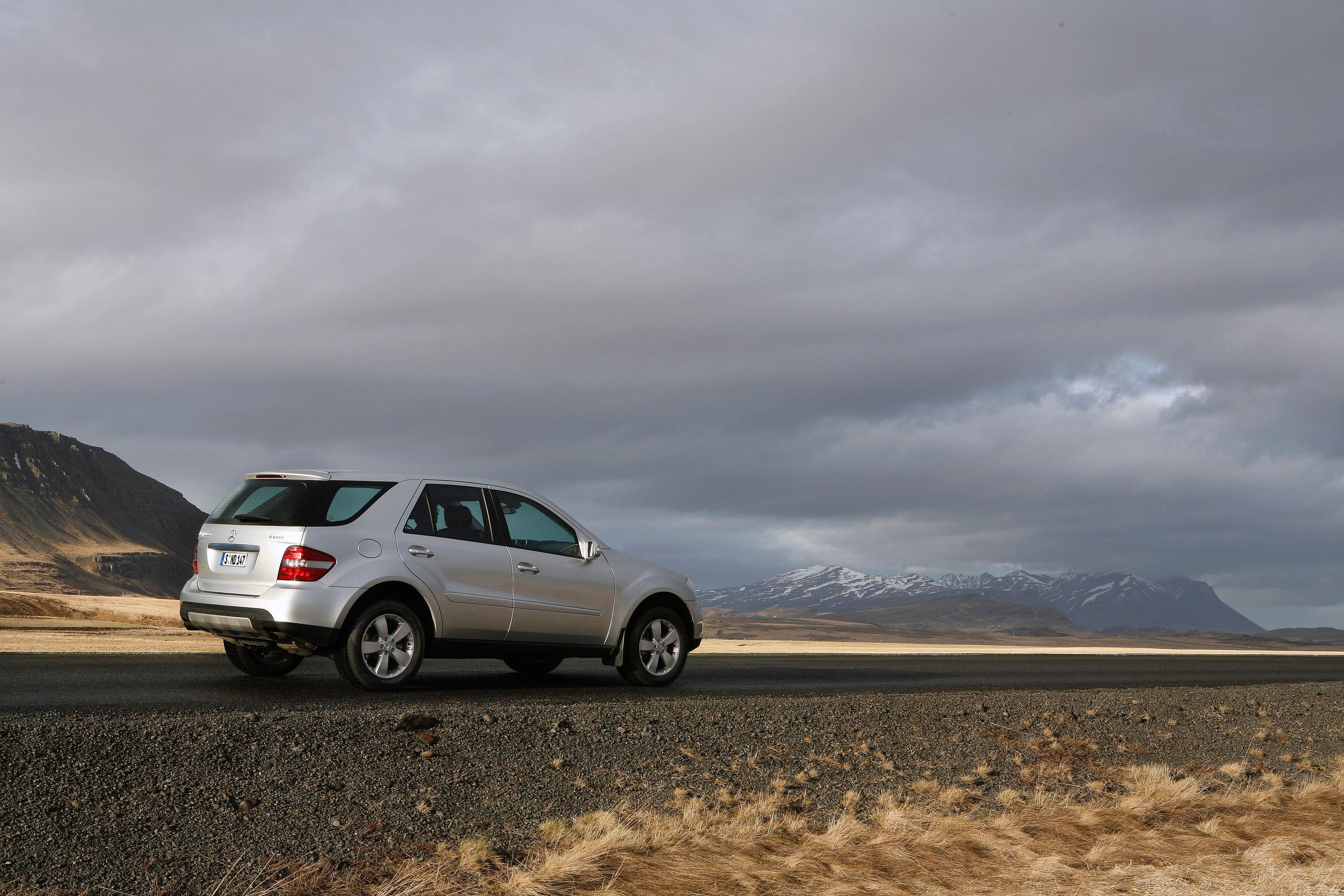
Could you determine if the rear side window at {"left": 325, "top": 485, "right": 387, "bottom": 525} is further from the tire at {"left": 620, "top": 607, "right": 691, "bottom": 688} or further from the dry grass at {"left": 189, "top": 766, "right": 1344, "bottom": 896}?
the dry grass at {"left": 189, "top": 766, "right": 1344, "bottom": 896}

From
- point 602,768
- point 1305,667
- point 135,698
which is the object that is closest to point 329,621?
point 135,698

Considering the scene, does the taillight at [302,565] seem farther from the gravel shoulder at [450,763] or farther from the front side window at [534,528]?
the front side window at [534,528]

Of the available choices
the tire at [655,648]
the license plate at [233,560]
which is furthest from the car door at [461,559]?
the tire at [655,648]

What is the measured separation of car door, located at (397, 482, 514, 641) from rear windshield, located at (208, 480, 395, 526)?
17.7 inches

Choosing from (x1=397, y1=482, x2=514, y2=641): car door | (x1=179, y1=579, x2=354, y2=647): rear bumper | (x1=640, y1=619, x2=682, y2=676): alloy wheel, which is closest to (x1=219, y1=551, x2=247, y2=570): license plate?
(x1=179, y1=579, x2=354, y2=647): rear bumper

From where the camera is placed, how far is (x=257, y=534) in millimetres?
9953

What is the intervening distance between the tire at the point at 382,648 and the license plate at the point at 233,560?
108cm

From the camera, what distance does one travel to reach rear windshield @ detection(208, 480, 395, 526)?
393 inches

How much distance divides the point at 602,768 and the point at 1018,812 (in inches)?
128

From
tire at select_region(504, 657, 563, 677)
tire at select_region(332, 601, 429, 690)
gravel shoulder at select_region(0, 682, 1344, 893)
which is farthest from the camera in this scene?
tire at select_region(504, 657, 563, 677)

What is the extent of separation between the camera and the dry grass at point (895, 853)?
644 cm

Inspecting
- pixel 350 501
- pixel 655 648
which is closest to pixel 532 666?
pixel 655 648

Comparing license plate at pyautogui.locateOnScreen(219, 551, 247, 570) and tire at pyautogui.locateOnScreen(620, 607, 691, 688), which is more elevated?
license plate at pyautogui.locateOnScreen(219, 551, 247, 570)

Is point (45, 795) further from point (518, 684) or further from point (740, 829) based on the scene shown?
point (518, 684)
